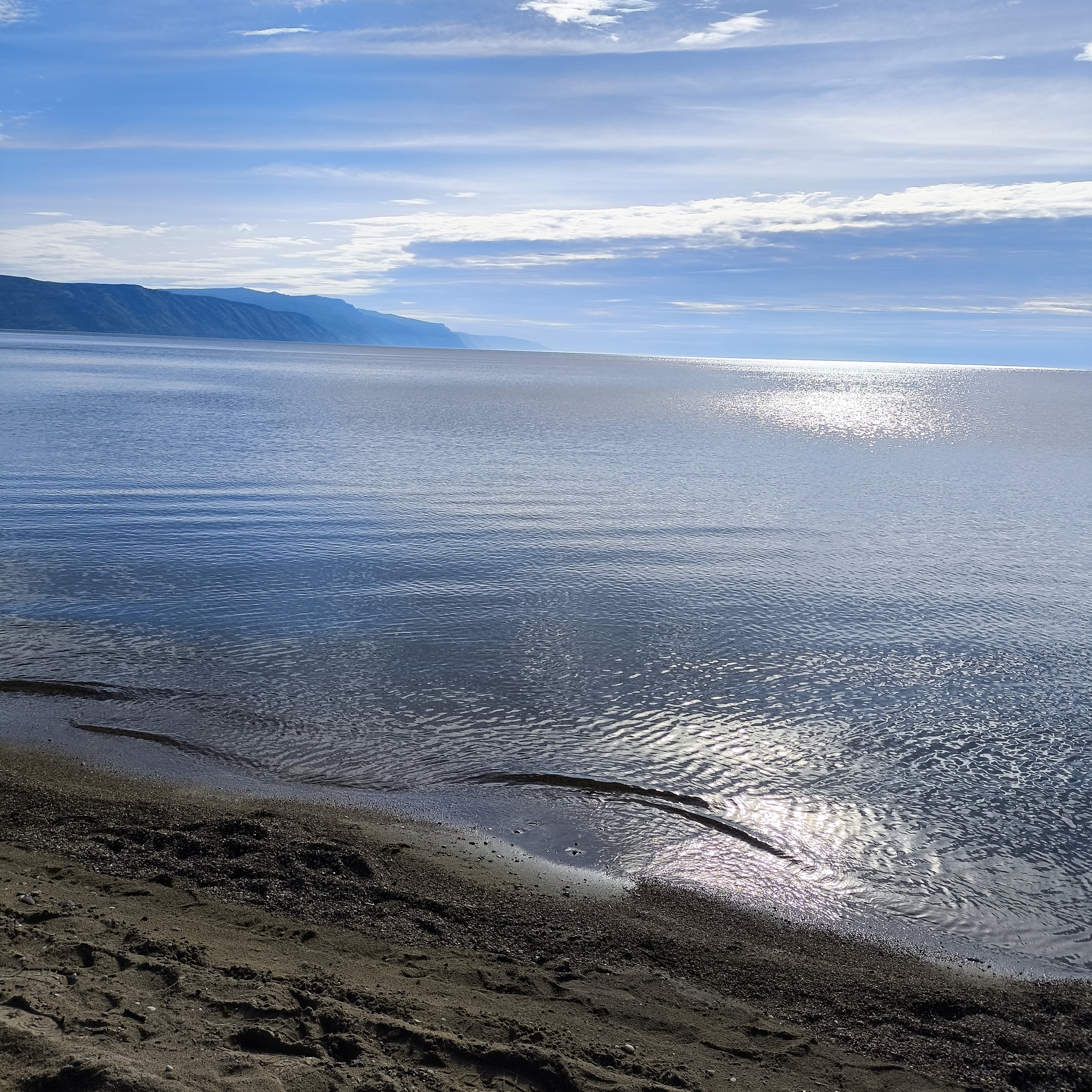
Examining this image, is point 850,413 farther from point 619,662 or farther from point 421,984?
point 421,984

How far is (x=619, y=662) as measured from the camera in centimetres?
1525

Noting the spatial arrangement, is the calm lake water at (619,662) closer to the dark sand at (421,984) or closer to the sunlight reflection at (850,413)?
the dark sand at (421,984)

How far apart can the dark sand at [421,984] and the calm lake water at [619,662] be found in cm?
112

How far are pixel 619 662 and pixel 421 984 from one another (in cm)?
895

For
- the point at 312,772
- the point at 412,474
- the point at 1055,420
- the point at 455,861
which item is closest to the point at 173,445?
the point at 412,474

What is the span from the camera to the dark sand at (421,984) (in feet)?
18.4

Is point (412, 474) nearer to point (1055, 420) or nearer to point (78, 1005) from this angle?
point (78, 1005)

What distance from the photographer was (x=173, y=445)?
4238cm

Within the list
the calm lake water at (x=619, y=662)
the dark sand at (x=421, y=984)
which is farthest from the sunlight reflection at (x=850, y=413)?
the dark sand at (x=421, y=984)

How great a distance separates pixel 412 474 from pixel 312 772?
85.2 ft

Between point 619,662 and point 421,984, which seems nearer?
point 421,984

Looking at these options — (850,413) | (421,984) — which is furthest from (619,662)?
(850,413)

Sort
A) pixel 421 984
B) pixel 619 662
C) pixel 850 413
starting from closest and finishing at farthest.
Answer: pixel 421 984 → pixel 619 662 → pixel 850 413

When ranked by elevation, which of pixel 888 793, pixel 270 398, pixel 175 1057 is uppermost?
pixel 270 398
